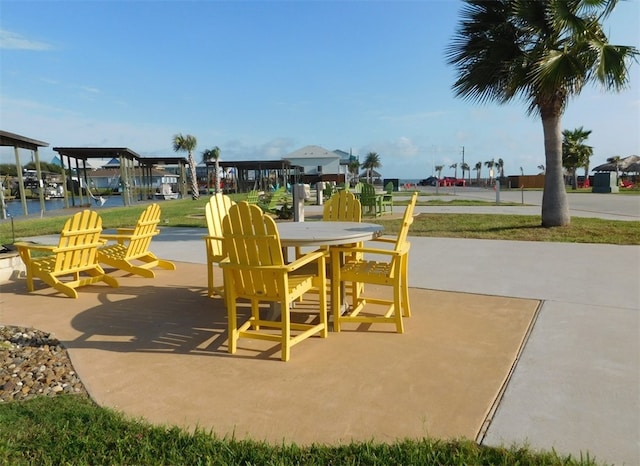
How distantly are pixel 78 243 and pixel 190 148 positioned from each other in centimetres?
3413

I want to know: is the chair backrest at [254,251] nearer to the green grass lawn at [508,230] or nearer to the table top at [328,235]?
the table top at [328,235]

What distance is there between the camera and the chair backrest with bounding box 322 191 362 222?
17.3ft

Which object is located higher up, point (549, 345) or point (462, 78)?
point (462, 78)

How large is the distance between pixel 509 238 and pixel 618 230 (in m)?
2.66

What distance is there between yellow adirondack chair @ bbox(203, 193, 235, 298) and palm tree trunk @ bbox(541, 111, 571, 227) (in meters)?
8.10

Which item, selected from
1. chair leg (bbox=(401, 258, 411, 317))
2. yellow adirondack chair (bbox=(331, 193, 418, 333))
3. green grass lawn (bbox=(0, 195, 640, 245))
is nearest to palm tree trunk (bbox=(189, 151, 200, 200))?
green grass lawn (bbox=(0, 195, 640, 245))

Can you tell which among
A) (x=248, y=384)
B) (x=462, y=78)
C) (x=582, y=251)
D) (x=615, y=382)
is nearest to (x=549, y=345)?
(x=615, y=382)

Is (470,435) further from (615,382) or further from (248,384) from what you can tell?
(248,384)

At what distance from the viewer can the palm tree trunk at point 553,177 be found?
9.86 meters

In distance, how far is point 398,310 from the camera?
12.3 feet

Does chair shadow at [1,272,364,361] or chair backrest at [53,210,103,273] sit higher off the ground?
chair backrest at [53,210,103,273]

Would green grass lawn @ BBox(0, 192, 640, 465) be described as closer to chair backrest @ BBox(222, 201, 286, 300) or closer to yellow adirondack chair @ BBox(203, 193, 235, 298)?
chair backrest @ BBox(222, 201, 286, 300)

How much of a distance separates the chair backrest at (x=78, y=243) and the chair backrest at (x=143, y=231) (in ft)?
1.55

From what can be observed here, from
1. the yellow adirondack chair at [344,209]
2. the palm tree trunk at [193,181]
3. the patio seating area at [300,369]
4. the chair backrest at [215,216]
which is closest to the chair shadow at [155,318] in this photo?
the patio seating area at [300,369]
